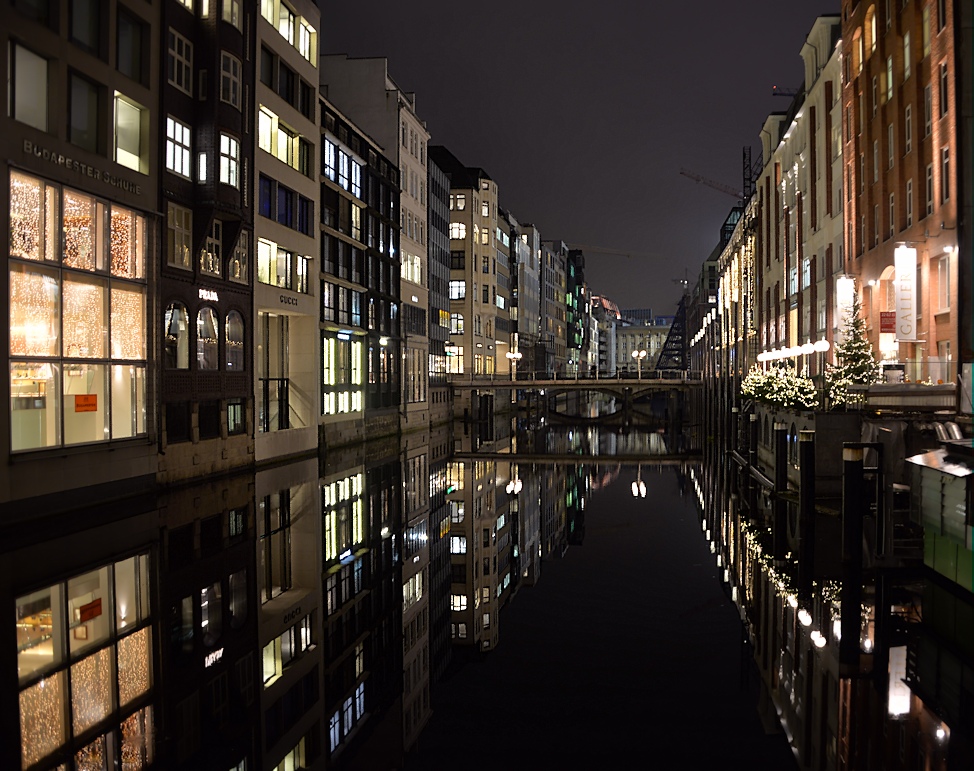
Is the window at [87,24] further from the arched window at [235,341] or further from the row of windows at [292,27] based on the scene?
the row of windows at [292,27]

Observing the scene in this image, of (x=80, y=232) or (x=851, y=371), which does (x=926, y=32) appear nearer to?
(x=851, y=371)

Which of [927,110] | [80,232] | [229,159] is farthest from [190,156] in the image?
[927,110]

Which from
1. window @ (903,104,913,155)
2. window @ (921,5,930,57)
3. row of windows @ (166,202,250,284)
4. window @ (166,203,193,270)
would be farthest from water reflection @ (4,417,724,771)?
window @ (921,5,930,57)

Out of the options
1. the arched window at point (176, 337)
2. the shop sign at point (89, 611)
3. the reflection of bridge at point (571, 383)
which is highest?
the arched window at point (176, 337)

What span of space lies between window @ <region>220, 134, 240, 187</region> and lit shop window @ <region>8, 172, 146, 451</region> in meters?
5.43

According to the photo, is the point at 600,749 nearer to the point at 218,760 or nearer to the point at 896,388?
the point at 218,760

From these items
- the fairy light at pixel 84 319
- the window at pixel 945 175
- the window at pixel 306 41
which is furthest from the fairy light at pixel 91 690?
the window at pixel 306 41

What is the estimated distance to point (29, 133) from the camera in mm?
23203

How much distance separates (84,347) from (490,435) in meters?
46.2

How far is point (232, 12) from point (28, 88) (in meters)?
12.7

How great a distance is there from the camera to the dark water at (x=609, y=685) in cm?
888

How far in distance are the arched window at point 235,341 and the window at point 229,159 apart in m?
5.15

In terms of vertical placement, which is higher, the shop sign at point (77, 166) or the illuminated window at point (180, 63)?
the illuminated window at point (180, 63)

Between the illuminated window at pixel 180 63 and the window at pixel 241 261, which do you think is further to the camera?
the window at pixel 241 261
